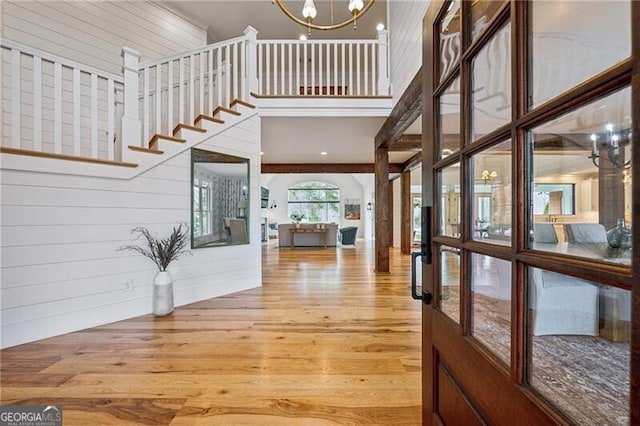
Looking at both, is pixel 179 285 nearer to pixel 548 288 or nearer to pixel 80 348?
pixel 80 348

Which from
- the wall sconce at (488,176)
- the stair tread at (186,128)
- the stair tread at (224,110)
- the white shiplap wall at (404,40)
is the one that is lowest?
the wall sconce at (488,176)

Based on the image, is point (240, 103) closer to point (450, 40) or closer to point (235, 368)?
point (235, 368)

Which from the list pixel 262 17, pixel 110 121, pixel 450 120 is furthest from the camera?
pixel 262 17

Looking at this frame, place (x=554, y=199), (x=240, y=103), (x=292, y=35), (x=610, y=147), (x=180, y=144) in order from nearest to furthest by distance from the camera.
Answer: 1. (x=610, y=147)
2. (x=554, y=199)
3. (x=180, y=144)
4. (x=240, y=103)
5. (x=292, y=35)

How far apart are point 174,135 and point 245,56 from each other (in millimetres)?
1596

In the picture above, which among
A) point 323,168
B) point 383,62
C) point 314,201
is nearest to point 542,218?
point 383,62

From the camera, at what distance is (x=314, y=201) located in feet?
48.0

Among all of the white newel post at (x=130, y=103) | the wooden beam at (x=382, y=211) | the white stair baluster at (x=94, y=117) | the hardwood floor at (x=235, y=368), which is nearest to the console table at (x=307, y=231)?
the wooden beam at (x=382, y=211)

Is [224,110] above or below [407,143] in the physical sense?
above

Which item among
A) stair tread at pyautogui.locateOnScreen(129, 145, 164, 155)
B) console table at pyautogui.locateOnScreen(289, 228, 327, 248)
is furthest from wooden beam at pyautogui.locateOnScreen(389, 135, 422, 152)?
console table at pyautogui.locateOnScreen(289, 228, 327, 248)

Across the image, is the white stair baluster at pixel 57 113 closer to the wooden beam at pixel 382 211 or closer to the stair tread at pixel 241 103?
the stair tread at pixel 241 103

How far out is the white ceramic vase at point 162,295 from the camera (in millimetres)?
3123

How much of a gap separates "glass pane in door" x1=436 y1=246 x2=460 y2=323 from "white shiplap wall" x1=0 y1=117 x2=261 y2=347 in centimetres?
320

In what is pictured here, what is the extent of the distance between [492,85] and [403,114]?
3.03 meters
